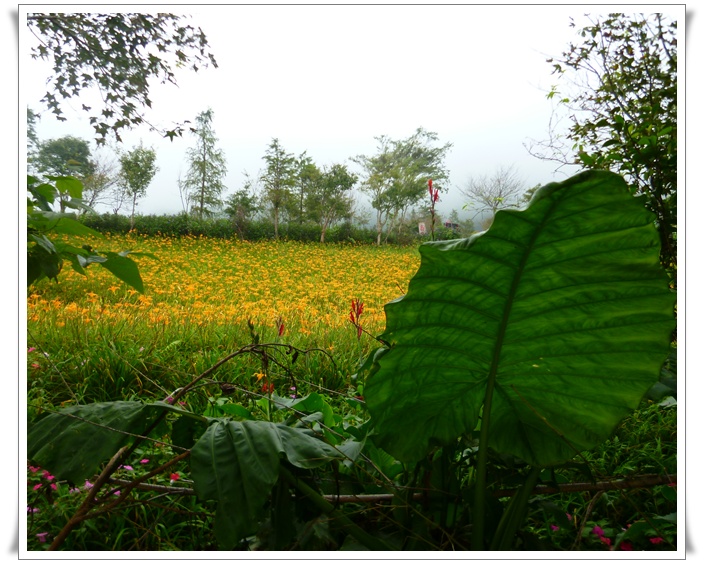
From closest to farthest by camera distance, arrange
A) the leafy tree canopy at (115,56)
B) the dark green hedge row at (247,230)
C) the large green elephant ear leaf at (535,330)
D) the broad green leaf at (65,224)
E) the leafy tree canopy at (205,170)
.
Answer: the large green elephant ear leaf at (535,330) < the broad green leaf at (65,224) < the leafy tree canopy at (115,56) < the leafy tree canopy at (205,170) < the dark green hedge row at (247,230)

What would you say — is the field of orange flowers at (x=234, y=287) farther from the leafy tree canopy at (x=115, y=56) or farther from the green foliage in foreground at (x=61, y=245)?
the green foliage in foreground at (x=61, y=245)

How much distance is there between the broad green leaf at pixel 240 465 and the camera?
1.56ft

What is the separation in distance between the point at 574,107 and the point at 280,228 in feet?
3.78

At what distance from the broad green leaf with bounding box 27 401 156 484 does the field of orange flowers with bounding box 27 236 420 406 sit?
0.88 m

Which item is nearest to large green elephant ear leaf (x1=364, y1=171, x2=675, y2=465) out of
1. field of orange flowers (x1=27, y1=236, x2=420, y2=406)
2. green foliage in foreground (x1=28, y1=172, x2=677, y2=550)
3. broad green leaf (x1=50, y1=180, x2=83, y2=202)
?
green foliage in foreground (x1=28, y1=172, x2=677, y2=550)

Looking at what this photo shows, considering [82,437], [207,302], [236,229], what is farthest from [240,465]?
[236,229]

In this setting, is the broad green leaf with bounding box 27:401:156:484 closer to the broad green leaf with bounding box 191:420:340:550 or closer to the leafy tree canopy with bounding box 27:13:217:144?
the broad green leaf with bounding box 191:420:340:550

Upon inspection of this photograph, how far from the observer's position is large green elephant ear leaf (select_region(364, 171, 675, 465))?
47cm

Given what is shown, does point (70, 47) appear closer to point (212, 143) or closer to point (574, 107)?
point (212, 143)

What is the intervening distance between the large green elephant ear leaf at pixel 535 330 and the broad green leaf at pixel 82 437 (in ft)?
0.85

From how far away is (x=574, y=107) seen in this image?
1.60 metres

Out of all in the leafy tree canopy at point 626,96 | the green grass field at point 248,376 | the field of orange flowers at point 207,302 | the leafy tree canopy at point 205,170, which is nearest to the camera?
the green grass field at point 248,376

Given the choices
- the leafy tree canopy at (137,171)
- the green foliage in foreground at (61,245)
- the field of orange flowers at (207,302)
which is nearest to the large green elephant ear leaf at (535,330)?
the green foliage in foreground at (61,245)
